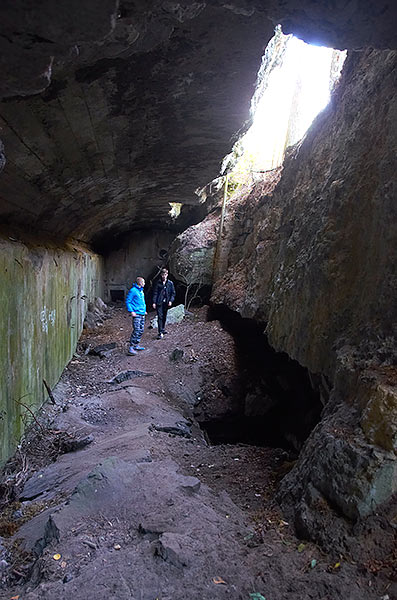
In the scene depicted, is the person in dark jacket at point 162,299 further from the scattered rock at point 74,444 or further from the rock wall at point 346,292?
the scattered rock at point 74,444

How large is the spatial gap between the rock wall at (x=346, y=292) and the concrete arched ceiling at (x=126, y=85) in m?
1.59

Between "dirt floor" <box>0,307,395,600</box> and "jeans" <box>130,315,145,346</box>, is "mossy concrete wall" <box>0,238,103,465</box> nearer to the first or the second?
"dirt floor" <box>0,307,395,600</box>

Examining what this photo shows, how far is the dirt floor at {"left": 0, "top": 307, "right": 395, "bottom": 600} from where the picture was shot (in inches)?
103

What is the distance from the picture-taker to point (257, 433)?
329 inches

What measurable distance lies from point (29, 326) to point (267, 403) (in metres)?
→ 5.35

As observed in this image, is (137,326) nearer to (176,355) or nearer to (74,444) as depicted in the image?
(176,355)

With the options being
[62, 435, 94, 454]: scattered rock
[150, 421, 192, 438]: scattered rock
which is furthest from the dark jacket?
[62, 435, 94, 454]: scattered rock

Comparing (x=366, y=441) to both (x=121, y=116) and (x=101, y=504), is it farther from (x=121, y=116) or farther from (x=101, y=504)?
(x=121, y=116)

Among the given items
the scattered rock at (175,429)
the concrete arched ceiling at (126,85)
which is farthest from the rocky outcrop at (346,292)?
the scattered rock at (175,429)

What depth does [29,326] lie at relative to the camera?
5.61m

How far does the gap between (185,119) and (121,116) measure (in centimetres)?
78

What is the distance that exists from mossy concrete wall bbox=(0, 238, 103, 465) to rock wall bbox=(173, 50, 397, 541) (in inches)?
135

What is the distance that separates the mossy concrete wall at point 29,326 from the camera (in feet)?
15.1

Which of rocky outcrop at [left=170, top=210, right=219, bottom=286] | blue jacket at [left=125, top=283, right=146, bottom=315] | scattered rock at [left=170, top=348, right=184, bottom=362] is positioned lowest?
scattered rock at [left=170, top=348, right=184, bottom=362]
